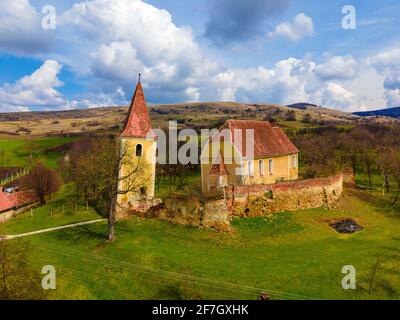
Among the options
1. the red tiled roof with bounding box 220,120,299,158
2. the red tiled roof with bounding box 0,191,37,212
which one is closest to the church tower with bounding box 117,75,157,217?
the red tiled roof with bounding box 220,120,299,158

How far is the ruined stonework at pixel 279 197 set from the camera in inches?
1425

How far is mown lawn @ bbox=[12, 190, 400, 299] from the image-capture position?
79.2ft

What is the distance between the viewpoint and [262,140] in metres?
46.9

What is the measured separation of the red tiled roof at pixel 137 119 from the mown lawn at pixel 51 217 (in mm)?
11339

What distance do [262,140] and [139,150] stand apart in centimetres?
1748

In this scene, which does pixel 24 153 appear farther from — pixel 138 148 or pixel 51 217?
pixel 138 148

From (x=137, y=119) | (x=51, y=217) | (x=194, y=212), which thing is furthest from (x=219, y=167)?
(x=51, y=217)

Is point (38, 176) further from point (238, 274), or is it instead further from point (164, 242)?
point (238, 274)

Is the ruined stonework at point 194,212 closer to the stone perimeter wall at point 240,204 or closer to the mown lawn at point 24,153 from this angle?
the stone perimeter wall at point 240,204

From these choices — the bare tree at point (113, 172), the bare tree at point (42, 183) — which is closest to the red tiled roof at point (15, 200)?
the bare tree at point (42, 183)

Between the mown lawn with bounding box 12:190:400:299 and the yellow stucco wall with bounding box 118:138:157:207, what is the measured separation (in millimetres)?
3001

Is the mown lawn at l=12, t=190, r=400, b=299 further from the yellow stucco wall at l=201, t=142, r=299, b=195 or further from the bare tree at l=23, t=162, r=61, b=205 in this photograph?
the bare tree at l=23, t=162, r=61, b=205

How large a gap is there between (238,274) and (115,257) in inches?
429
